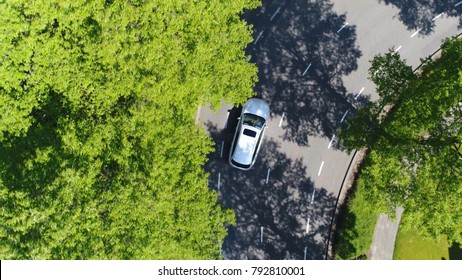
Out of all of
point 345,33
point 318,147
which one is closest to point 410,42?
point 345,33

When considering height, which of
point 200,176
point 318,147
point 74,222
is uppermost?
point 318,147

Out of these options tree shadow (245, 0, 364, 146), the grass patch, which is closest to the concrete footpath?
the grass patch

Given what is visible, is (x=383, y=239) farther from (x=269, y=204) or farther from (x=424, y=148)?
(x=424, y=148)

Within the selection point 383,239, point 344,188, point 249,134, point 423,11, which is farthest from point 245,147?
point 423,11

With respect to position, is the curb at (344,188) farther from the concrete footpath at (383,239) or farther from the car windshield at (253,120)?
the car windshield at (253,120)

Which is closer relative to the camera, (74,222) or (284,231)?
(74,222)

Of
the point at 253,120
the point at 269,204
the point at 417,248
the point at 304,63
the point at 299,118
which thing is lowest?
the point at 417,248

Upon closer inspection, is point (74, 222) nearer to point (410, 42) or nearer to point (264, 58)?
point (264, 58)
